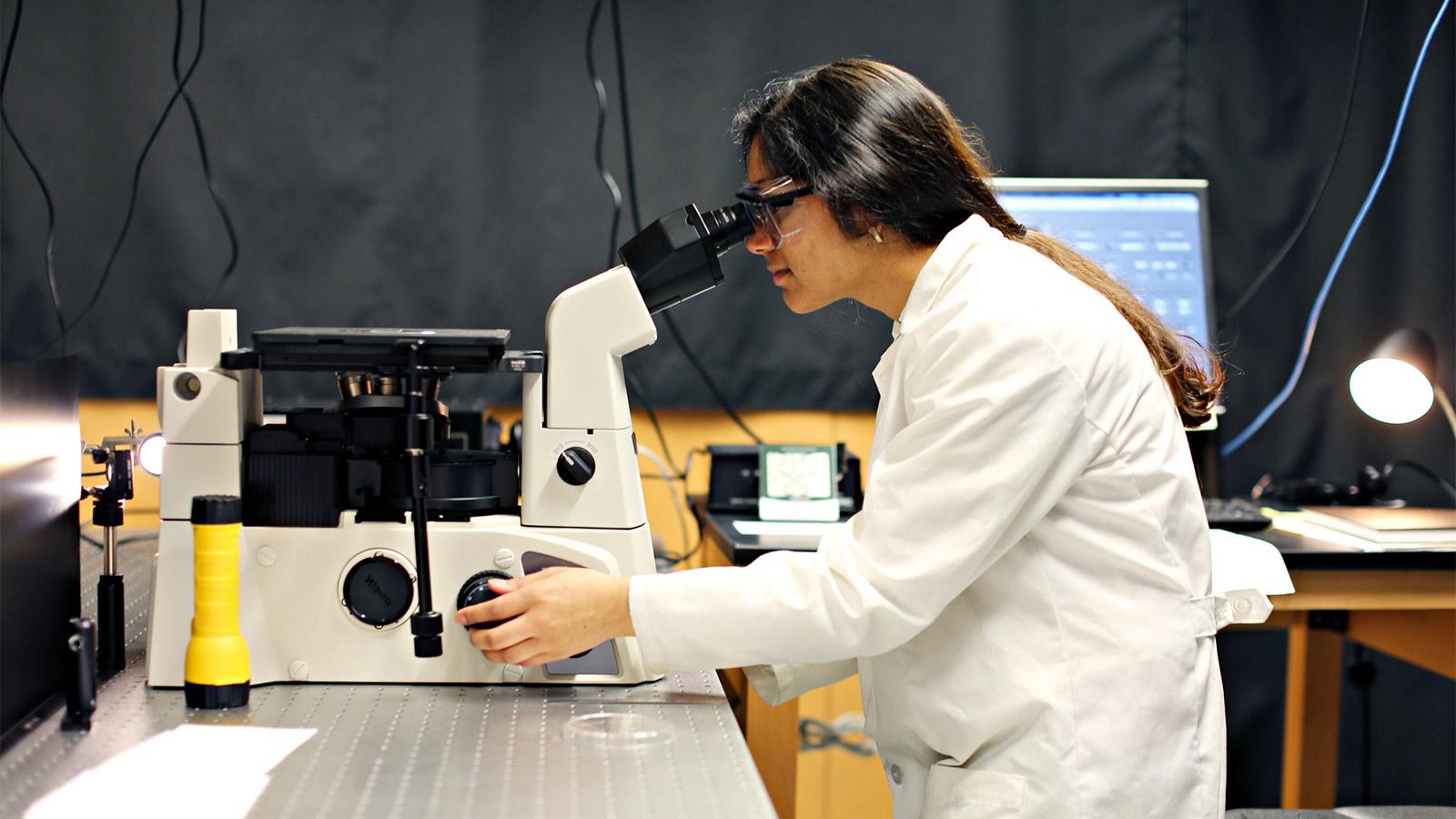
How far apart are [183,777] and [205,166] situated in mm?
1478

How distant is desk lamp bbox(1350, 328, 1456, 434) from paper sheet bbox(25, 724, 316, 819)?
5.74 feet

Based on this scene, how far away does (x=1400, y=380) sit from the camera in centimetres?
189

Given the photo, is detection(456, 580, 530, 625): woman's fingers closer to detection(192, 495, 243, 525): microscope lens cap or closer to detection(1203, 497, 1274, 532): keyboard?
detection(192, 495, 243, 525): microscope lens cap

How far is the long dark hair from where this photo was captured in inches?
43.2

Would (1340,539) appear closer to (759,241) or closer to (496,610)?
(759,241)

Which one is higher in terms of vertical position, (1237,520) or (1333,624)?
(1237,520)

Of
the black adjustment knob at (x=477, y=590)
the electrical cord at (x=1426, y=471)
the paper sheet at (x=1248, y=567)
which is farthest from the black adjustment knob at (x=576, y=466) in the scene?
the electrical cord at (x=1426, y=471)

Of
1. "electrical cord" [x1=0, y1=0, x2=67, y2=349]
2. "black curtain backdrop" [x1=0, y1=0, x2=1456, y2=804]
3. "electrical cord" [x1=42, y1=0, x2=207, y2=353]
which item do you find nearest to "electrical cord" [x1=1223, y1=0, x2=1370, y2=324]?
"black curtain backdrop" [x1=0, y1=0, x2=1456, y2=804]

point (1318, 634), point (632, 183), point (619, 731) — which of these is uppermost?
point (632, 183)

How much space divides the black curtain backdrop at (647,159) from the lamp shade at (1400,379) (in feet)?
0.70

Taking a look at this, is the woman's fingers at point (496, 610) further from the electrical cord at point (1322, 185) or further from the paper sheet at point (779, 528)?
the electrical cord at point (1322, 185)

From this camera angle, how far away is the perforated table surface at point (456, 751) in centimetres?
81

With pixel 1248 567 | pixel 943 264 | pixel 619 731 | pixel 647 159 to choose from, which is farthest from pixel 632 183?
pixel 619 731

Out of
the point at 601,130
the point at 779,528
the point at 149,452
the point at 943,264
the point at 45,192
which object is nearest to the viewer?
the point at 943,264
